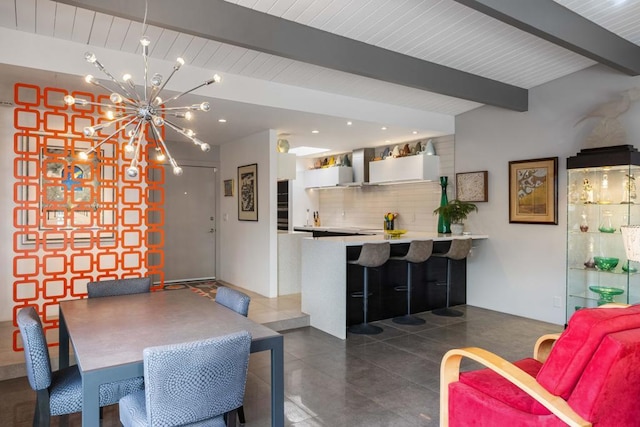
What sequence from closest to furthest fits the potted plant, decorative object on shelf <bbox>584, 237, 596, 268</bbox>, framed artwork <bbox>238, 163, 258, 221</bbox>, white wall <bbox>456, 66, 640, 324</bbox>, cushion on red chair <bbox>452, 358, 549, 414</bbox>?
cushion on red chair <bbox>452, 358, 549, 414</bbox>, decorative object on shelf <bbox>584, 237, 596, 268</bbox>, white wall <bbox>456, 66, 640, 324</bbox>, the potted plant, framed artwork <bbox>238, 163, 258, 221</bbox>

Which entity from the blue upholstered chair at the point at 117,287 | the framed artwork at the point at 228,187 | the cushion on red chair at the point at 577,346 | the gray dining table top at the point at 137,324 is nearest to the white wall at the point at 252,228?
the framed artwork at the point at 228,187

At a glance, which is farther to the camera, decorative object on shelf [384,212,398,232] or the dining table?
decorative object on shelf [384,212,398,232]

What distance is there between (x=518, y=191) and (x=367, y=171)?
281 centimetres

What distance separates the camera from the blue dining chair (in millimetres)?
2705

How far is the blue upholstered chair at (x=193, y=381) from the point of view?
1.68 m

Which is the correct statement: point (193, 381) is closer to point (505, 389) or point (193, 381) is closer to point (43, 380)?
point (43, 380)

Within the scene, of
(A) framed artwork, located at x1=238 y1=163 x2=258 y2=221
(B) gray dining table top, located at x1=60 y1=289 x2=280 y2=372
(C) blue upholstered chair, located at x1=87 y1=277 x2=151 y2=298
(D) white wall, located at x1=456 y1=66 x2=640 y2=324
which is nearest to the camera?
(B) gray dining table top, located at x1=60 y1=289 x2=280 y2=372

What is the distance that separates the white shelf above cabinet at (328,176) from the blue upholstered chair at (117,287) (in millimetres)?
4884

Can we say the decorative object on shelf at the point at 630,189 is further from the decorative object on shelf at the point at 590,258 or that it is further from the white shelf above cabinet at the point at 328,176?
the white shelf above cabinet at the point at 328,176

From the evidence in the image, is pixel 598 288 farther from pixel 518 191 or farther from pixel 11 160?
pixel 11 160

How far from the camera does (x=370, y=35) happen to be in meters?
3.90

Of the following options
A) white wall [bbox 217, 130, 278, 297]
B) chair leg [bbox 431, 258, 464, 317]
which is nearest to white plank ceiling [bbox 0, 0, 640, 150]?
white wall [bbox 217, 130, 278, 297]

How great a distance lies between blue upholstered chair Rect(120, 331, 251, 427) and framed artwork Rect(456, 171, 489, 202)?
16.1 ft

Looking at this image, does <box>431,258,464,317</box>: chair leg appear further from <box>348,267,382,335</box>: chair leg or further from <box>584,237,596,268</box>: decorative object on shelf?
<box>584,237,596,268</box>: decorative object on shelf
